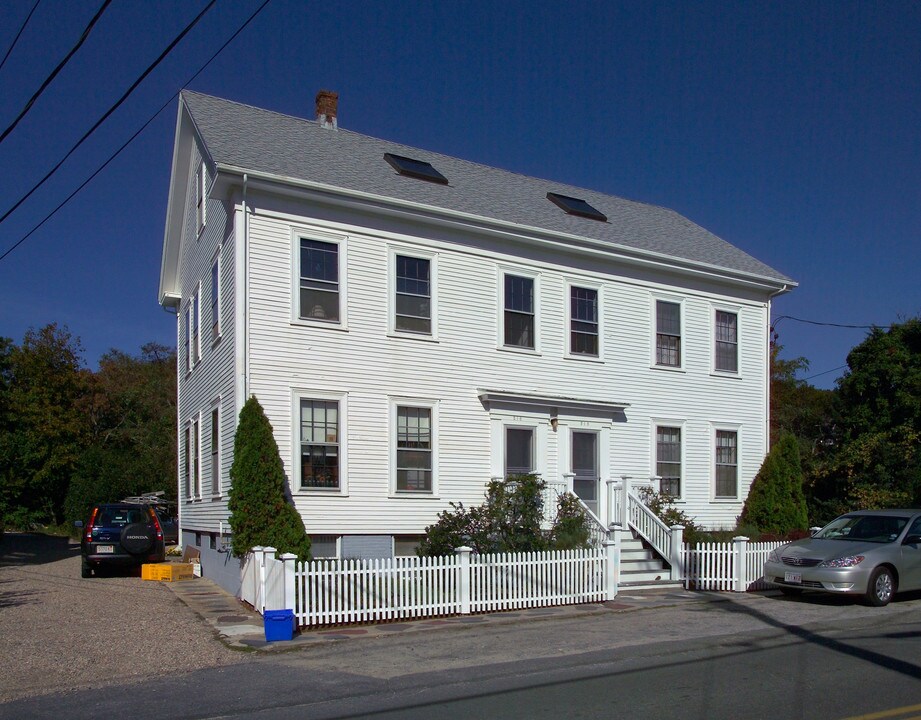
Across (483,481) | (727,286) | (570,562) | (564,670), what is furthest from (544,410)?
(564,670)

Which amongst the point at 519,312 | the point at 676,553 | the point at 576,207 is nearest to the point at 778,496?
the point at 676,553

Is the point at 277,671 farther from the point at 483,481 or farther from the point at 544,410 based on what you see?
the point at 544,410

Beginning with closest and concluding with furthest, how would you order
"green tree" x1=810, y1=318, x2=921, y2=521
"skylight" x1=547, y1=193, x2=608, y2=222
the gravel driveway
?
the gravel driveway → "skylight" x1=547, y1=193, x2=608, y2=222 → "green tree" x1=810, y1=318, x2=921, y2=521

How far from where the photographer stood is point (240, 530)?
586 inches

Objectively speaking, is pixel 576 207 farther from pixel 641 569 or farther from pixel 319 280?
pixel 641 569

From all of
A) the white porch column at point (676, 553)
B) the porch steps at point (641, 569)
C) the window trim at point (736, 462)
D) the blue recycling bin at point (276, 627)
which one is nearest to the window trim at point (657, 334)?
the window trim at point (736, 462)

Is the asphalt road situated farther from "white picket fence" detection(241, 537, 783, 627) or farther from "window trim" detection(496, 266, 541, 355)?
"window trim" detection(496, 266, 541, 355)

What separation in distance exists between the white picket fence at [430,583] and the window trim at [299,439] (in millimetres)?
1917

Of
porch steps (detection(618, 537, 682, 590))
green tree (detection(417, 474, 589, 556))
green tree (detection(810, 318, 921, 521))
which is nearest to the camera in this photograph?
green tree (detection(417, 474, 589, 556))

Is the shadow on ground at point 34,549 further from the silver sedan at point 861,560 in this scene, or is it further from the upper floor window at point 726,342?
the silver sedan at point 861,560

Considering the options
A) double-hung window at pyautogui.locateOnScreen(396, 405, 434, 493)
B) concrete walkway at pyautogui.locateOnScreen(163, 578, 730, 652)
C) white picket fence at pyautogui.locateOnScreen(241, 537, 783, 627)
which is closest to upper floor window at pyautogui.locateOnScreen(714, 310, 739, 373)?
white picket fence at pyautogui.locateOnScreen(241, 537, 783, 627)

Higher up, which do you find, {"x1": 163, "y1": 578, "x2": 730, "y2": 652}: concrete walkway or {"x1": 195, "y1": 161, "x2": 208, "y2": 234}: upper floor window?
{"x1": 195, "y1": 161, "x2": 208, "y2": 234}: upper floor window

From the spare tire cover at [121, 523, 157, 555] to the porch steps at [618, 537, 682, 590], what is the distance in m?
10.6

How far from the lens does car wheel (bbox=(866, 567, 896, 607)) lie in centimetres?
1439
